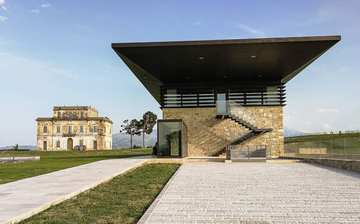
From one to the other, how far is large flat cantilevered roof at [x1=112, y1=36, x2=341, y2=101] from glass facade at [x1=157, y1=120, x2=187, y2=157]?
3.74 m

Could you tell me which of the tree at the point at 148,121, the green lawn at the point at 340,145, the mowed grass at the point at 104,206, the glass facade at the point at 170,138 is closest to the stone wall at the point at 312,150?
the green lawn at the point at 340,145

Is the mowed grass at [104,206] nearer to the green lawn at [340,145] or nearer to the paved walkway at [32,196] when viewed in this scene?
the paved walkway at [32,196]

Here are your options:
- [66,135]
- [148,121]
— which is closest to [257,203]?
[148,121]

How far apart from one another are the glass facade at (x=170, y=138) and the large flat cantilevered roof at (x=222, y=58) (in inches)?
147

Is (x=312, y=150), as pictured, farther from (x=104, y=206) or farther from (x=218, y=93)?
(x=104, y=206)

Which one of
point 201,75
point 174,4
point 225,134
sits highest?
point 174,4

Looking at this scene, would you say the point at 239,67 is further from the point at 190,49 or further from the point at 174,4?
the point at 174,4

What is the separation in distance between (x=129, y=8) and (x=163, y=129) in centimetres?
741

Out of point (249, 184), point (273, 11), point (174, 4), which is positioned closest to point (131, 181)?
point (249, 184)

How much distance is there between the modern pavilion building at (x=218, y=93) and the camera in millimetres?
17369

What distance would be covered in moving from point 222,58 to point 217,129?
21.4 feet

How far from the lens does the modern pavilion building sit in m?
17.4

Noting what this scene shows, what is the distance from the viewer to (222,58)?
17594 mm

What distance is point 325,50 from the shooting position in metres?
16.5
